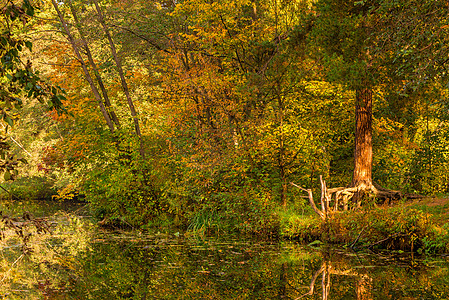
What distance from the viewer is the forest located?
13.1 metres

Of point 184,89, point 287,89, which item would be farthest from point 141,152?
point 287,89

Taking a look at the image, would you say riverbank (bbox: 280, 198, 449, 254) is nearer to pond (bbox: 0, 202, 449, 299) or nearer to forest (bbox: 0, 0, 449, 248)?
forest (bbox: 0, 0, 449, 248)

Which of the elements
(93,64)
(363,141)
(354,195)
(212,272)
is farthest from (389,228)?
(93,64)

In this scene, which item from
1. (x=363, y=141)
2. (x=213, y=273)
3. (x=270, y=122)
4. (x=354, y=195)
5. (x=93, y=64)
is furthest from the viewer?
(x=93, y=64)

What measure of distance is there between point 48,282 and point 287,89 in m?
10.5

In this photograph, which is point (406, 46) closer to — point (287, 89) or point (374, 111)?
point (287, 89)

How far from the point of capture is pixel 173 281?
30.2 feet

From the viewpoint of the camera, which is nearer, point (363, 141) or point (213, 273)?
point (213, 273)

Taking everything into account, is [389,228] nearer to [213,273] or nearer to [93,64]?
[213,273]

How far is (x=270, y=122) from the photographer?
16.2 m

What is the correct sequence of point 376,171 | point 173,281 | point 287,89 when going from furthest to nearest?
1. point 376,171
2. point 287,89
3. point 173,281

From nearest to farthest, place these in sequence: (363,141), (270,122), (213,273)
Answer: (213,273)
(363,141)
(270,122)

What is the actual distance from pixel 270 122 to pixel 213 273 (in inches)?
291

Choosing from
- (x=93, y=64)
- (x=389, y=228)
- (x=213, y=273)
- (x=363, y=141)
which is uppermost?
(x=93, y=64)
